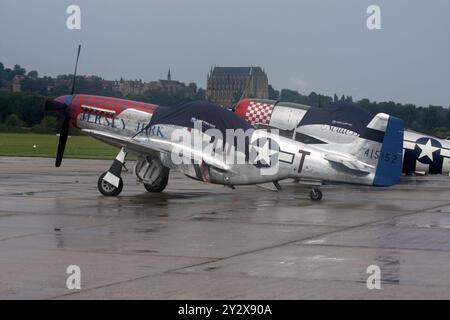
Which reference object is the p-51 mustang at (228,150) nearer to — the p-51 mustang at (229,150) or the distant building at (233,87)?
the p-51 mustang at (229,150)

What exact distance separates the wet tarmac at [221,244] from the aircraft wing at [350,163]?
35.3 inches

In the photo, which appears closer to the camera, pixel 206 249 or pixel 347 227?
pixel 206 249

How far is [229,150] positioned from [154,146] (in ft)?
6.67

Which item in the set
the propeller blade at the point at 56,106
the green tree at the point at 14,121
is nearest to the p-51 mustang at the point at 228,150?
the propeller blade at the point at 56,106

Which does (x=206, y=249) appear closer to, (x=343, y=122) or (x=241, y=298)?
(x=241, y=298)

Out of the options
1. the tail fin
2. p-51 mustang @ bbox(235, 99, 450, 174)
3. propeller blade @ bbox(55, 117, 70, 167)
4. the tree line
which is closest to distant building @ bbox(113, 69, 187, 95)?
the tree line

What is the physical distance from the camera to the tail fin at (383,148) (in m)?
19.9

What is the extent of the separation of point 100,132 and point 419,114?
3665cm

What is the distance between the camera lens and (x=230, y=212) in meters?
18.2

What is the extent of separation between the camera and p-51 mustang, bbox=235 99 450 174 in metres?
27.6

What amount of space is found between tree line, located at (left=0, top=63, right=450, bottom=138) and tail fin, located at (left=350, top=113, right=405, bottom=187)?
509cm

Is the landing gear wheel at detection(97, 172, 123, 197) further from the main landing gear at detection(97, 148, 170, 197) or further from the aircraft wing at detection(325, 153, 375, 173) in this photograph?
the aircraft wing at detection(325, 153, 375, 173)

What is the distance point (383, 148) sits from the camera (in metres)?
20.0
